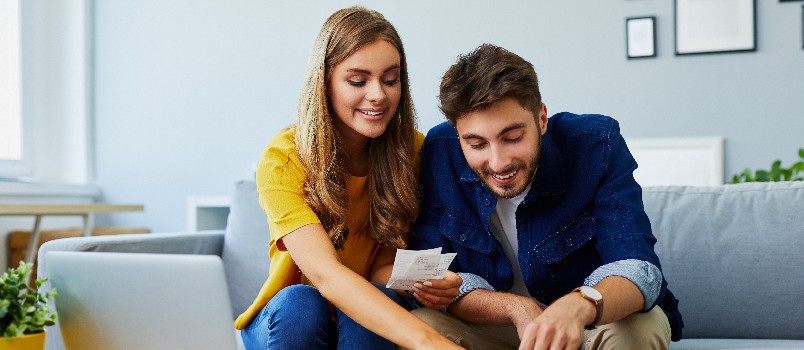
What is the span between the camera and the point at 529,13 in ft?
12.4

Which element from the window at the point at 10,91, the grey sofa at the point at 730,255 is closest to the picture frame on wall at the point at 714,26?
the grey sofa at the point at 730,255

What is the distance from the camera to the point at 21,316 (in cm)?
154

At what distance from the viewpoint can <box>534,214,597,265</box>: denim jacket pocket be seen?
1643 mm

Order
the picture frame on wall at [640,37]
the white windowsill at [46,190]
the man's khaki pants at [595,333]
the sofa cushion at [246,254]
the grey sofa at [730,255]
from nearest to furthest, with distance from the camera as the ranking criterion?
the man's khaki pants at [595,333] → the grey sofa at [730,255] → the sofa cushion at [246,254] → the white windowsill at [46,190] → the picture frame on wall at [640,37]

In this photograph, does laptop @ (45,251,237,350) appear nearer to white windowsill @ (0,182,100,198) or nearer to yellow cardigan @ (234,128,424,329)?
yellow cardigan @ (234,128,424,329)

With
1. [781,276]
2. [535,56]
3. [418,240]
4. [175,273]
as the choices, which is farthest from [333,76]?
[535,56]

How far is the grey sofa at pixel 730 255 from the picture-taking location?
1.89m

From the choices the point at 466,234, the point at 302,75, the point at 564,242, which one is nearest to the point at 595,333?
the point at 564,242

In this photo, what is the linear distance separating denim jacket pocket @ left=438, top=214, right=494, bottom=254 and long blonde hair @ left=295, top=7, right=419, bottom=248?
77 mm

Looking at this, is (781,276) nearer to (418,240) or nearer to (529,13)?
(418,240)

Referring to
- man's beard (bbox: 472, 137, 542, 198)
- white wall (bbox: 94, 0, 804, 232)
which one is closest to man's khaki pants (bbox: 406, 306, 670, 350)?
man's beard (bbox: 472, 137, 542, 198)

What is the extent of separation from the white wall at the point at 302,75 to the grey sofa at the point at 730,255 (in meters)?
1.62

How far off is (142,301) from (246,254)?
85 cm

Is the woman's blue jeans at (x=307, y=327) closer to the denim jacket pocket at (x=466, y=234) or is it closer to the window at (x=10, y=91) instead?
the denim jacket pocket at (x=466, y=234)
